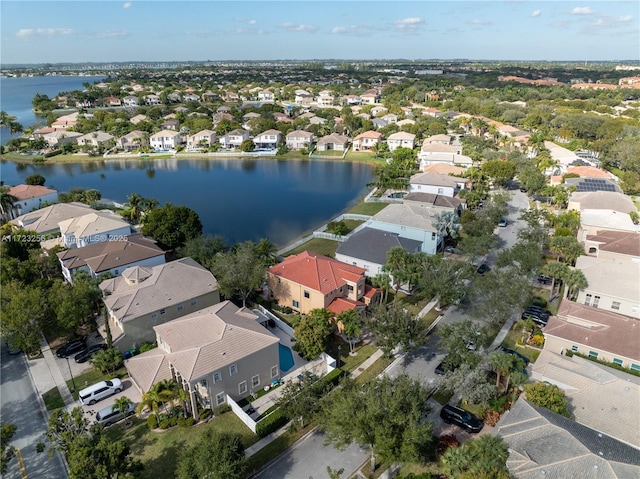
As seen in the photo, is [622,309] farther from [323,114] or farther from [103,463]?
[323,114]

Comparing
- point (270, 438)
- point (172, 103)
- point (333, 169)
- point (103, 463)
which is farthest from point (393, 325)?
point (172, 103)

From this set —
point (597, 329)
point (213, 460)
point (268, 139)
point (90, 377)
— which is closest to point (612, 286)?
point (597, 329)

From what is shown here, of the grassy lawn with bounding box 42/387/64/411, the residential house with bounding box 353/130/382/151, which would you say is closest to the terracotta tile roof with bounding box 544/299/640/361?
the grassy lawn with bounding box 42/387/64/411

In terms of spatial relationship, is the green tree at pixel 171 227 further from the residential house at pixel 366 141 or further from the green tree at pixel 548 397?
the residential house at pixel 366 141

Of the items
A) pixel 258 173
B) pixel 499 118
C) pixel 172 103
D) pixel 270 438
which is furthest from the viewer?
pixel 172 103

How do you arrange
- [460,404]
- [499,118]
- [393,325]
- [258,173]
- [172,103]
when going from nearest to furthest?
[460,404], [393,325], [258,173], [499,118], [172,103]

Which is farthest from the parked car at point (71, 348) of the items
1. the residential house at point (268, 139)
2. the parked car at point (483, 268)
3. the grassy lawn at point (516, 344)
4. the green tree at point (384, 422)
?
the residential house at point (268, 139)

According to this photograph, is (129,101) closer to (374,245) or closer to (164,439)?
(374,245)
